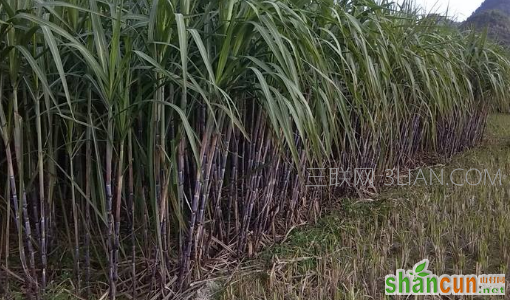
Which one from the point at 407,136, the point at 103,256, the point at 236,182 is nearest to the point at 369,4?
the point at 236,182

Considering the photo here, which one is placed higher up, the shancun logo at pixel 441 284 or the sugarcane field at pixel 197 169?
the sugarcane field at pixel 197 169

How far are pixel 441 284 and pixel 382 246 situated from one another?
288mm

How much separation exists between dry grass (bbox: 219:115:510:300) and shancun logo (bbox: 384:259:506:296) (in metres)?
0.04

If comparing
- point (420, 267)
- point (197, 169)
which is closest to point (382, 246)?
point (420, 267)

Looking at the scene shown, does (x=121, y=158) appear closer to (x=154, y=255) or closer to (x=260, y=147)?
(x=154, y=255)

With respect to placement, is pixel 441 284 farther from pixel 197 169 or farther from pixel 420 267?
pixel 197 169

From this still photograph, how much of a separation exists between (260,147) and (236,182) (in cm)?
15

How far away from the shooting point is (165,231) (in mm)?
1215

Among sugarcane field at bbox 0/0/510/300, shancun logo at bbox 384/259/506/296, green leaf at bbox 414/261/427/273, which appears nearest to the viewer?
sugarcane field at bbox 0/0/510/300

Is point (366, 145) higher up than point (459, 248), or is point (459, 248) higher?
point (366, 145)

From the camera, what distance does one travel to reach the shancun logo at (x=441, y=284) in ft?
4.10

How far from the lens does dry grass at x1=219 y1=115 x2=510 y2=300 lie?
1288 mm

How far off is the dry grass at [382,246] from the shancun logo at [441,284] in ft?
0.12

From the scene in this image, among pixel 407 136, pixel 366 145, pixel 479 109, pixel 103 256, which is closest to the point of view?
pixel 103 256
